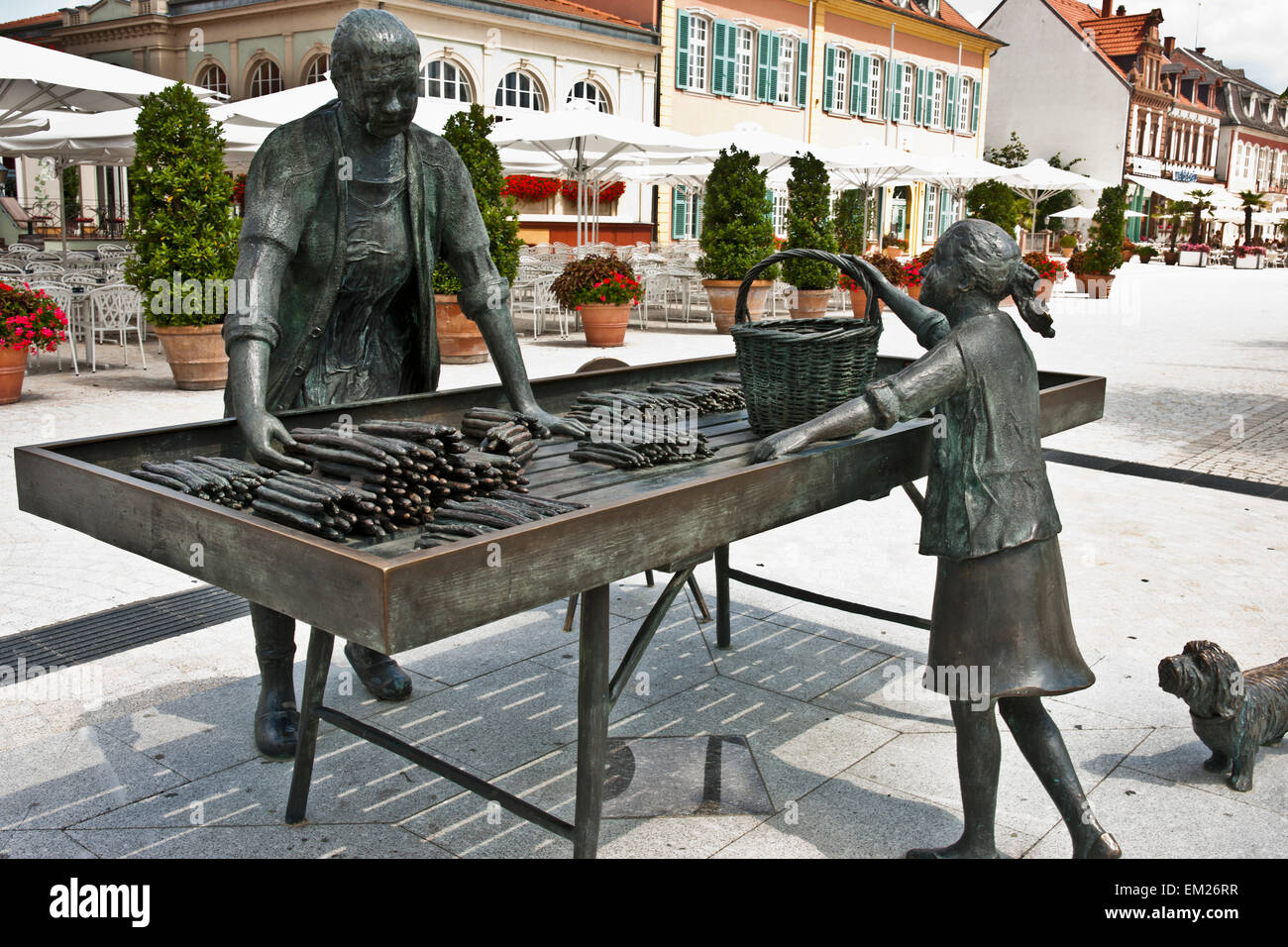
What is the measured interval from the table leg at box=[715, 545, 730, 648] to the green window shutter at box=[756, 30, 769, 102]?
2633cm

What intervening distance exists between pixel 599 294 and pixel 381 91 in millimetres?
11298

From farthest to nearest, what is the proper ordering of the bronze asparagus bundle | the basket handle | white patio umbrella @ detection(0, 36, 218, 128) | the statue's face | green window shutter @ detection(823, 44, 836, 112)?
green window shutter @ detection(823, 44, 836, 112), white patio umbrella @ detection(0, 36, 218, 128), the basket handle, the statue's face, the bronze asparagus bundle

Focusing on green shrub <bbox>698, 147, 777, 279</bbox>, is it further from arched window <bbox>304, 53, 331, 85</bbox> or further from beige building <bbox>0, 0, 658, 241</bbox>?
arched window <bbox>304, 53, 331, 85</bbox>

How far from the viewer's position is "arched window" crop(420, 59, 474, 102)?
21641mm

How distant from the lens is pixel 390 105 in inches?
120

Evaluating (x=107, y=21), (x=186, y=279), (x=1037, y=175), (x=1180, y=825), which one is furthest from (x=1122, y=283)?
(x=1180, y=825)

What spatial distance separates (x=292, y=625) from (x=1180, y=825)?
276 cm

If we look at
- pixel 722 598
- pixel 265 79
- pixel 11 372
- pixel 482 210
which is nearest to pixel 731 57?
pixel 265 79

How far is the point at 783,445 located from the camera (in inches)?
112

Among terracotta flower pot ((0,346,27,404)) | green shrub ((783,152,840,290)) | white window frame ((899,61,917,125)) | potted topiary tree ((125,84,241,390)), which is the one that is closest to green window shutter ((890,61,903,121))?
white window frame ((899,61,917,125))

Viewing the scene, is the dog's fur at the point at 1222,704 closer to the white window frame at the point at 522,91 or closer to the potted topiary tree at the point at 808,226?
the potted topiary tree at the point at 808,226

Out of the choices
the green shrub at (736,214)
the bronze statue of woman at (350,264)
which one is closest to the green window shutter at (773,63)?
the green shrub at (736,214)

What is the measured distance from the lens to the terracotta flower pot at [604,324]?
46.9 ft
